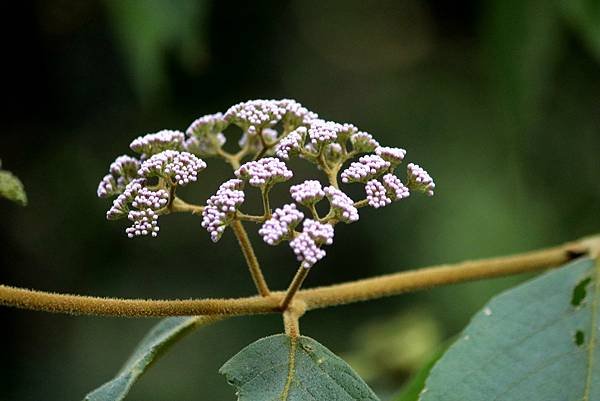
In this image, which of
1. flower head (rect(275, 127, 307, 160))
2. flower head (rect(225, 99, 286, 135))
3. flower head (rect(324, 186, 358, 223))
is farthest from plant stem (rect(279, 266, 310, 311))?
flower head (rect(225, 99, 286, 135))

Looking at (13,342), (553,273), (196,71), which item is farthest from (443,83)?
(13,342)

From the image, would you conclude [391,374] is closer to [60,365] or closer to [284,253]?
[284,253]

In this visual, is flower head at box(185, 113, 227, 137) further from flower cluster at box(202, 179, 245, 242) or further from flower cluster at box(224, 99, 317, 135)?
flower cluster at box(202, 179, 245, 242)

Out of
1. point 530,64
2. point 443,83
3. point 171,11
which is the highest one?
point 171,11

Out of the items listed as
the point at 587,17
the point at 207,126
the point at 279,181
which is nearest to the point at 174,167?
the point at 279,181

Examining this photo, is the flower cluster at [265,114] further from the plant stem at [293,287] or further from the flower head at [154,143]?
the plant stem at [293,287]
